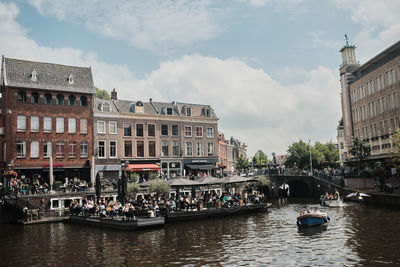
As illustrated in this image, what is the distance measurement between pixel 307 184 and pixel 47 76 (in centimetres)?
3833

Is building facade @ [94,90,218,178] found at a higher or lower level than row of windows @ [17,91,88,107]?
lower

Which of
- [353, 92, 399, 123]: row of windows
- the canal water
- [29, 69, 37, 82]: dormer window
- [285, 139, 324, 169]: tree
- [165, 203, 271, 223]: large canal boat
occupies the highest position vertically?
[29, 69, 37, 82]: dormer window

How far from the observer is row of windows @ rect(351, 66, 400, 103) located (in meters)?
45.2

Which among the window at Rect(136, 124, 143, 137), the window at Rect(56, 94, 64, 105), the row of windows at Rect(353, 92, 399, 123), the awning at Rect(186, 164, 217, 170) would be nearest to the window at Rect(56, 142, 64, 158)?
the window at Rect(56, 94, 64, 105)

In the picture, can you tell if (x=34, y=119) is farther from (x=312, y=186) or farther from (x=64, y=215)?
(x=312, y=186)

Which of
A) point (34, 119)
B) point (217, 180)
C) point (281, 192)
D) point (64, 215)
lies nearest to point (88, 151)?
point (34, 119)

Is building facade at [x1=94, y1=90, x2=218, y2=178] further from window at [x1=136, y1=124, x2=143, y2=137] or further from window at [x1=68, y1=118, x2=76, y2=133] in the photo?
window at [x1=68, y1=118, x2=76, y2=133]

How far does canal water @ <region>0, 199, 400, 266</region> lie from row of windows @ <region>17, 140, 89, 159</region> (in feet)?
49.7

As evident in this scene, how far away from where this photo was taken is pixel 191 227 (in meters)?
26.2

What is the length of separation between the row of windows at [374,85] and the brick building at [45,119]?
127ft

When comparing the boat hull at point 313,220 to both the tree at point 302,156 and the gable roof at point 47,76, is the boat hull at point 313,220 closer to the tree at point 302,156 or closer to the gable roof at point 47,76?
the gable roof at point 47,76

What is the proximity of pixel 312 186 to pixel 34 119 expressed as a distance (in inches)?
1472

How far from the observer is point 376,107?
49.5 meters

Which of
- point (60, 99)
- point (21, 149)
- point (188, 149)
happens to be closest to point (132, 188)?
point (21, 149)
